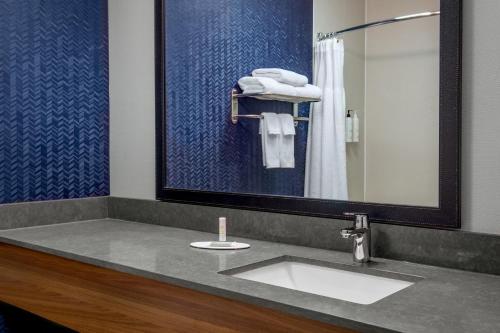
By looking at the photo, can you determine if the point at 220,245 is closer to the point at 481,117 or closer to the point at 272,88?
the point at 272,88

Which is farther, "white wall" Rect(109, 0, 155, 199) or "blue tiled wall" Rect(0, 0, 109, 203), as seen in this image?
"white wall" Rect(109, 0, 155, 199)

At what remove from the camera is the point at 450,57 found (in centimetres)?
121

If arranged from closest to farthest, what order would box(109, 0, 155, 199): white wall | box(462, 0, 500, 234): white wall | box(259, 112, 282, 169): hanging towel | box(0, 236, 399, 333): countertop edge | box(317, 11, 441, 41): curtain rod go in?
box(0, 236, 399, 333): countertop edge, box(462, 0, 500, 234): white wall, box(317, 11, 441, 41): curtain rod, box(259, 112, 282, 169): hanging towel, box(109, 0, 155, 199): white wall

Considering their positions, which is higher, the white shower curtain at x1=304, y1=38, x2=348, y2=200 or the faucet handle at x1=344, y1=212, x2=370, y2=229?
the white shower curtain at x1=304, y1=38, x2=348, y2=200

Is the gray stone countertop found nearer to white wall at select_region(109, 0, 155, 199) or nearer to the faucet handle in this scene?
the faucet handle

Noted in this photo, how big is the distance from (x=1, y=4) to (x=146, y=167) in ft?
2.43

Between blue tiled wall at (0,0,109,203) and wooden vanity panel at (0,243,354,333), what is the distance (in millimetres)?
383

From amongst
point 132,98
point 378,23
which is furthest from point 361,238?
point 132,98

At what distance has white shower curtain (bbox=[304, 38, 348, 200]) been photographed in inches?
56.2

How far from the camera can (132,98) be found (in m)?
2.01

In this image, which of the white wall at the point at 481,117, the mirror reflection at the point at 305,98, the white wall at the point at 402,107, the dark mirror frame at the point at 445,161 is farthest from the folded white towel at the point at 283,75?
the white wall at the point at 481,117

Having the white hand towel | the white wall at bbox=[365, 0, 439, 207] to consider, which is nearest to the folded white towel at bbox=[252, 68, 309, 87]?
the white hand towel

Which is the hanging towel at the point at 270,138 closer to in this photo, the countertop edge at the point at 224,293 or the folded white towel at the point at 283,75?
the folded white towel at the point at 283,75

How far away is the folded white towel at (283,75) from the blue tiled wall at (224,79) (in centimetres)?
2
